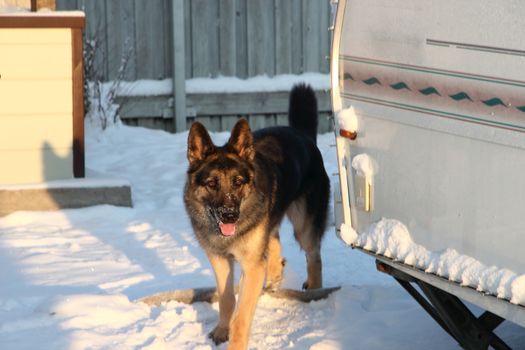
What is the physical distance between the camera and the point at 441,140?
418 centimetres

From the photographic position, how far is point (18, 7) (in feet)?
33.1

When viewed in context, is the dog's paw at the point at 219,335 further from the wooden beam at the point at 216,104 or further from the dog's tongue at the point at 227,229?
the wooden beam at the point at 216,104

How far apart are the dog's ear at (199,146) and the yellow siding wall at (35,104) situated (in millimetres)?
4034

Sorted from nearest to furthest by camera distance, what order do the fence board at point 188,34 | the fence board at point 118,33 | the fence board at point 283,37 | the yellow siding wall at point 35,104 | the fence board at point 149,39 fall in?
the yellow siding wall at point 35,104 → the fence board at point 118,33 → the fence board at point 149,39 → the fence board at point 188,34 → the fence board at point 283,37

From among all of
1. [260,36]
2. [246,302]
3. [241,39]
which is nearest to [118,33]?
[241,39]

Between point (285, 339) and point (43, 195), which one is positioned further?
point (43, 195)

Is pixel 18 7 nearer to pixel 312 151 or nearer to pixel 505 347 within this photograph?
pixel 312 151

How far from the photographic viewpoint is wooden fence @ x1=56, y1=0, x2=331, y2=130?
12781 millimetres

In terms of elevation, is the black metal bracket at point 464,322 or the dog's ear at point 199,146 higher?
the dog's ear at point 199,146

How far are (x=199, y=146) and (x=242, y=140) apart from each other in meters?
0.26

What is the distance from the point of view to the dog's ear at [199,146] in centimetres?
556

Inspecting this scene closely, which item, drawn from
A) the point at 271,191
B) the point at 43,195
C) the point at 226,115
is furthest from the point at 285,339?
the point at 226,115

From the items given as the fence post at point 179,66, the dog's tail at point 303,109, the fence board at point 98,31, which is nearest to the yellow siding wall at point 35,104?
the dog's tail at point 303,109

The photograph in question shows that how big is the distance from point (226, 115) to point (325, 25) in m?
1.99
